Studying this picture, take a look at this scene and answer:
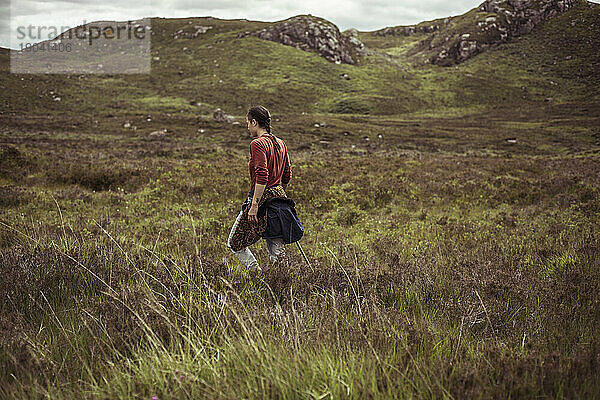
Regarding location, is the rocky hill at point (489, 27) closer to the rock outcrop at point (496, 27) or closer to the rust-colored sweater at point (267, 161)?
the rock outcrop at point (496, 27)

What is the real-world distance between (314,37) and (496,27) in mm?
48558

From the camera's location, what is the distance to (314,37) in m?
94.1

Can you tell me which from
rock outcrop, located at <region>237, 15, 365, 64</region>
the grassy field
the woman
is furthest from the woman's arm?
rock outcrop, located at <region>237, 15, 365, 64</region>

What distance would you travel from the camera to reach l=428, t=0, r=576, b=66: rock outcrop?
9938 centimetres

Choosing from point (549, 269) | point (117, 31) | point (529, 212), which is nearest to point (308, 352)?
point (549, 269)

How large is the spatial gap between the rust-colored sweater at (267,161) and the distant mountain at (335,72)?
51.8 metres

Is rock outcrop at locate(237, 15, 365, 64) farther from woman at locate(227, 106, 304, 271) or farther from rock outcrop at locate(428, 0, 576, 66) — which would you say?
woman at locate(227, 106, 304, 271)

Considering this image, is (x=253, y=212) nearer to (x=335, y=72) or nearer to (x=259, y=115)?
(x=259, y=115)

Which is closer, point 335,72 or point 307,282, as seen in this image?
point 307,282

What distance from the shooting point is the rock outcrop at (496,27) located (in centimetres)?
9938

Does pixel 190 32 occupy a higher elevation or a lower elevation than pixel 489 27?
lower

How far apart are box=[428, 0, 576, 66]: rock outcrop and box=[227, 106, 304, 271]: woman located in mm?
105912

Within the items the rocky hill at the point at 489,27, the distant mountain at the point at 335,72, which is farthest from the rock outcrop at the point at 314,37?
the rocky hill at the point at 489,27

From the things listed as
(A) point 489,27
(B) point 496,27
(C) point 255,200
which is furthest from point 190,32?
(C) point 255,200
